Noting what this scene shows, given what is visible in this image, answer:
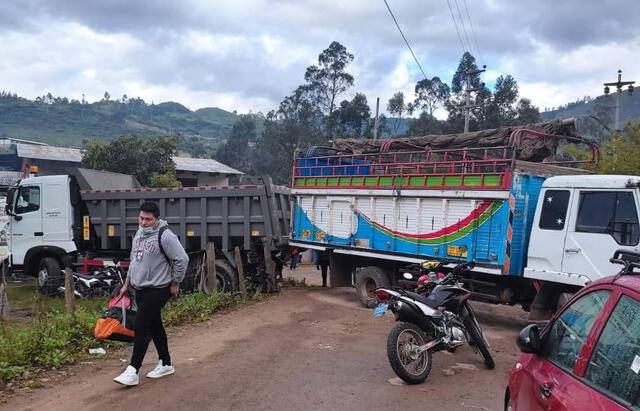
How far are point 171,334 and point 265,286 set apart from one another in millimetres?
3496

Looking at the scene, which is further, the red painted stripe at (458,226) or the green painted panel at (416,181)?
the green painted panel at (416,181)

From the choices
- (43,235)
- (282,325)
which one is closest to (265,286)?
(282,325)

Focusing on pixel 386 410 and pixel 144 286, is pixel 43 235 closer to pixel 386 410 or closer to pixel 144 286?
pixel 144 286

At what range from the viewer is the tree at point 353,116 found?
110ft

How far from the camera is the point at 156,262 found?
492cm

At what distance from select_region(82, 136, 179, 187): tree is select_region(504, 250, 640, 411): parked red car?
2354 centimetres

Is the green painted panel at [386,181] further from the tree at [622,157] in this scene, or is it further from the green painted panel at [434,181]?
the tree at [622,157]

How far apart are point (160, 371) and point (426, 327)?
260cm

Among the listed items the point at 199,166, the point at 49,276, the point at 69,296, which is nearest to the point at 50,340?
the point at 69,296

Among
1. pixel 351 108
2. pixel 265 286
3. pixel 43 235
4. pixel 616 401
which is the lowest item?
pixel 265 286

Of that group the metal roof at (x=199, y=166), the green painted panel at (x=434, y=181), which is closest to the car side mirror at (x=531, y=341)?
the green painted panel at (x=434, y=181)

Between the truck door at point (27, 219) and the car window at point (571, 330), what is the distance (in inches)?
442

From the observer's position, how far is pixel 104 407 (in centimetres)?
444

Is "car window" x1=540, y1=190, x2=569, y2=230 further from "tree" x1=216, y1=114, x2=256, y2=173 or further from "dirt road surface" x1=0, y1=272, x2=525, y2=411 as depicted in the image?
"tree" x1=216, y1=114, x2=256, y2=173
